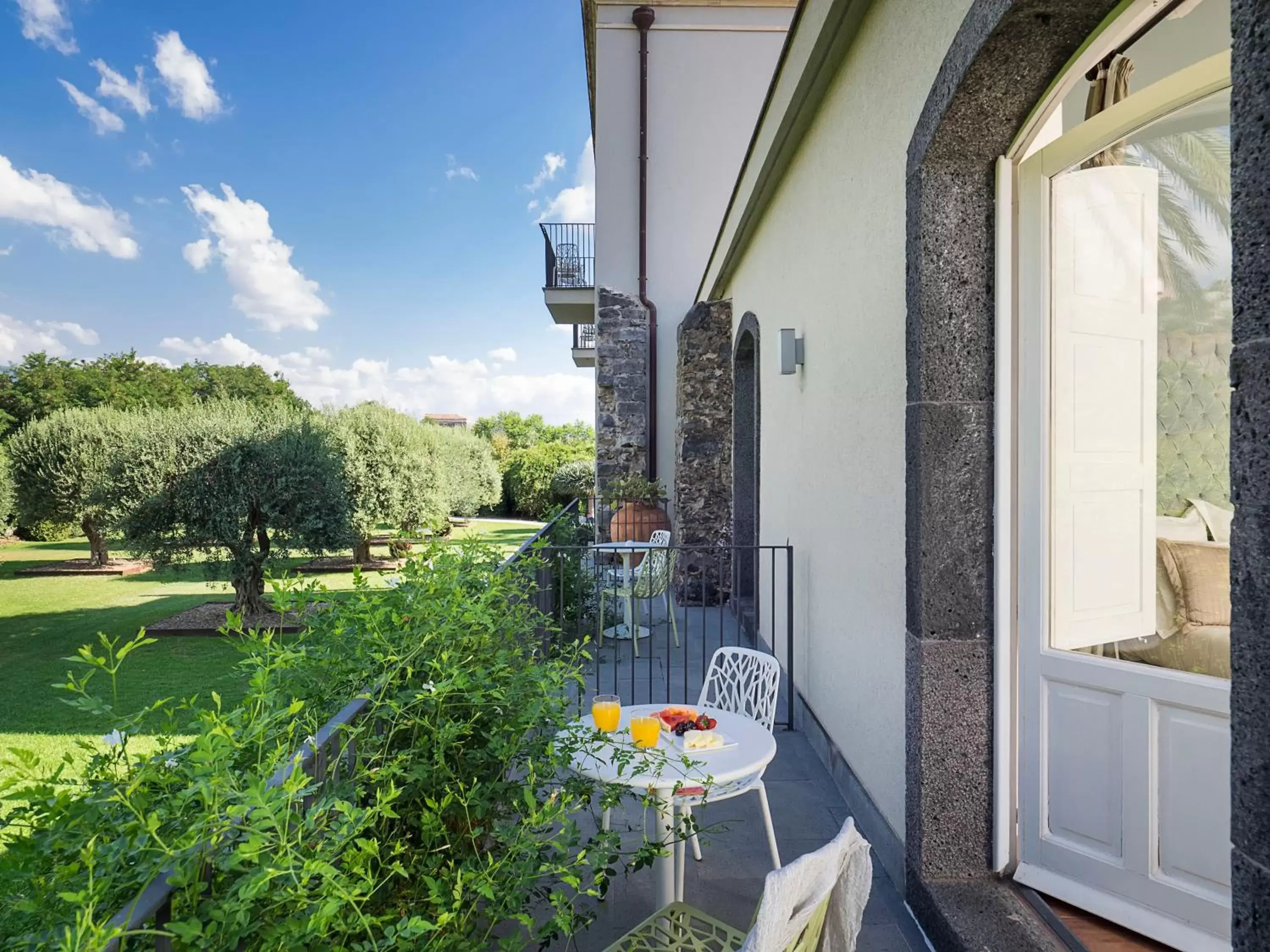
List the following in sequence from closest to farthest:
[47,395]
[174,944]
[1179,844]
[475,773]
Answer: [174,944] → [475,773] → [1179,844] → [47,395]

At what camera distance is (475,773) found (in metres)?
1.83

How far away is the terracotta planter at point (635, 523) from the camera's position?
932 centimetres

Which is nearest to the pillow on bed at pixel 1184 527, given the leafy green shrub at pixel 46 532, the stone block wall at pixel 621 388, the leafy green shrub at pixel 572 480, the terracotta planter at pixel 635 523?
the terracotta planter at pixel 635 523

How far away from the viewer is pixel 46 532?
19672mm

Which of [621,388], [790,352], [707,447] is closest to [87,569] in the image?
[621,388]

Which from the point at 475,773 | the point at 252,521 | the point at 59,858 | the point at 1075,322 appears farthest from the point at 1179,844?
the point at 252,521

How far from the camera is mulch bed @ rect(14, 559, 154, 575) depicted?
1448cm

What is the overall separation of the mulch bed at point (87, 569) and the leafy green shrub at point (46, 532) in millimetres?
2098

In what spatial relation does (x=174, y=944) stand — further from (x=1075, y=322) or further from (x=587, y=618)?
(x=587, y=618)

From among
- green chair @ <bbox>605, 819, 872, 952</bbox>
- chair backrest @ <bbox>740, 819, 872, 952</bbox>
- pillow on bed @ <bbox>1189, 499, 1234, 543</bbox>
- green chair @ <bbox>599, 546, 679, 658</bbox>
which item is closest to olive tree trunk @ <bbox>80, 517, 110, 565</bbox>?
green chair @ <bbox>599, 546, 679, 658</bbox>

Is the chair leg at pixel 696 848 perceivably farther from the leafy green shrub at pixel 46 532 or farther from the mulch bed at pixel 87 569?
the leafy green shrub at pixel 46 532

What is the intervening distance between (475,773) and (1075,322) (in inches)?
88.1

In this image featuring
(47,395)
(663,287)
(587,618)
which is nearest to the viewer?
(587,618)

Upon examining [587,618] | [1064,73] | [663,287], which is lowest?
[587,618]
